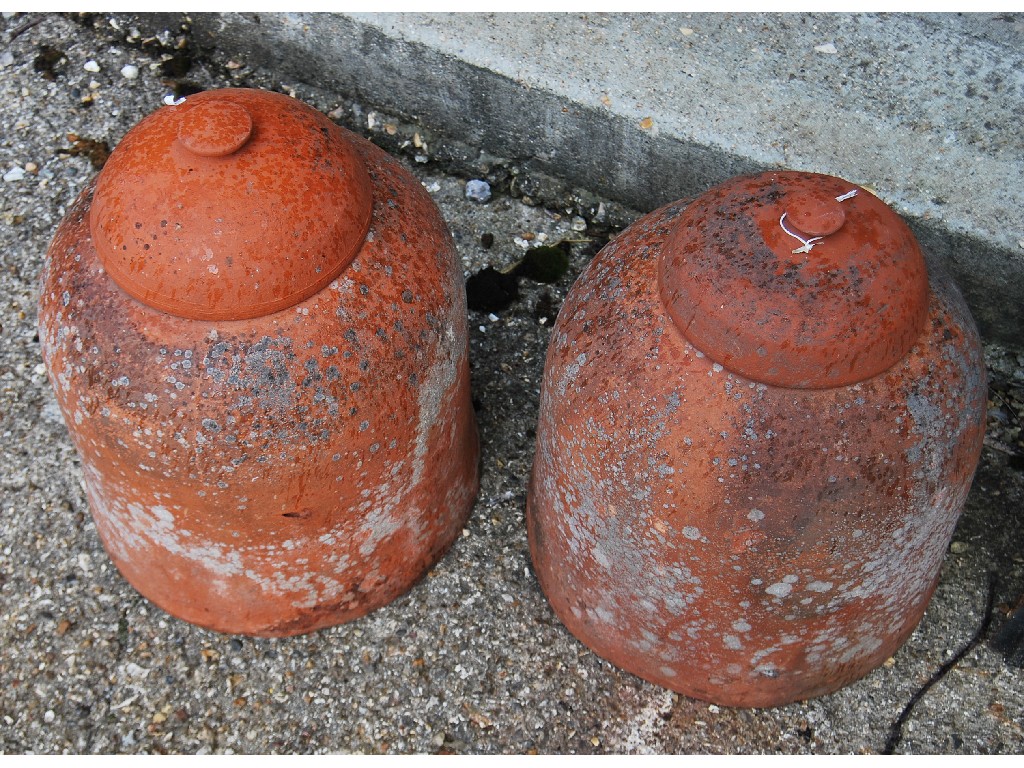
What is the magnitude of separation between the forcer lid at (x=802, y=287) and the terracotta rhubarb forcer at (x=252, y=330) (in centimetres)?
59

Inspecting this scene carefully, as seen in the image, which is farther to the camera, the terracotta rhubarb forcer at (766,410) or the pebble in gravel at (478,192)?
the pebble in gravel at (478,192)

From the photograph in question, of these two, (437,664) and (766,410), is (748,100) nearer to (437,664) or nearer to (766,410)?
(766,410)

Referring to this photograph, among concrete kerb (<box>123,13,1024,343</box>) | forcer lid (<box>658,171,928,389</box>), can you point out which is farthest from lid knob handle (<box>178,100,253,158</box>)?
concrete kerb (<box>123,13,1024,343</box>)

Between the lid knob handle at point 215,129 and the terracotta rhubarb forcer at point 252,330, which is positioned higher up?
the lid knob handle at point 215,129

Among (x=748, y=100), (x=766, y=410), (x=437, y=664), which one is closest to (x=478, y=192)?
(x=748, y=100)

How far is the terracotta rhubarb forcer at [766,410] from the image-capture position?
1.73 metres

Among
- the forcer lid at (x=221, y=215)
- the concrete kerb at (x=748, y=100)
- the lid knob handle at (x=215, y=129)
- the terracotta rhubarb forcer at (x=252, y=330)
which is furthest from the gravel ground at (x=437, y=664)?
the lid knob handle at (x=215, y=129)

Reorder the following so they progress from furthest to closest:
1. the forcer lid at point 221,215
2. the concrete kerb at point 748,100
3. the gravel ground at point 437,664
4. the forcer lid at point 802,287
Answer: the concrete kerb at point 748,100, the gravel ground at point 437,664, the forcer lid at point 221,215, the forcer lid at point 802,287

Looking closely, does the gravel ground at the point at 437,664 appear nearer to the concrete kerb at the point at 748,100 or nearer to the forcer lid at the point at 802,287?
the concrete kerb at the point at 748,100

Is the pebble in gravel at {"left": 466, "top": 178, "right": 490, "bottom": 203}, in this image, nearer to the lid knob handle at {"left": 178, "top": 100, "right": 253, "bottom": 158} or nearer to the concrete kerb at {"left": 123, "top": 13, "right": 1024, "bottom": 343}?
the concrete kerb at {"left": 123, "top": 13, "right": 1024, "bottom": 343}

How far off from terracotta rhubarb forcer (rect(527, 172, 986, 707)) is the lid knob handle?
28.5 inches

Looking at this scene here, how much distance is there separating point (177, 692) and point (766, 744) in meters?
1.43

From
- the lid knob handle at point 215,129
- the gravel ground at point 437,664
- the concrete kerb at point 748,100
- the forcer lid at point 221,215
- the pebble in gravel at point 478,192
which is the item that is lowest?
the gravel ground at point 437,664

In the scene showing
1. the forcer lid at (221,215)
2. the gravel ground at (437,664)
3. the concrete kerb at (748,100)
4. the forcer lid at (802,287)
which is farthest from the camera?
the concrete kerb at (748,100)
